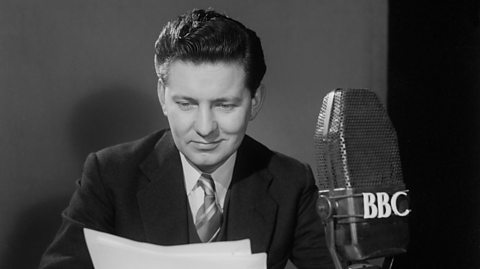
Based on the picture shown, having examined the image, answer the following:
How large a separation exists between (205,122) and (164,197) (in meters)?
0.22

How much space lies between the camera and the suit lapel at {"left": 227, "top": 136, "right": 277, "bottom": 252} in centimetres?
128

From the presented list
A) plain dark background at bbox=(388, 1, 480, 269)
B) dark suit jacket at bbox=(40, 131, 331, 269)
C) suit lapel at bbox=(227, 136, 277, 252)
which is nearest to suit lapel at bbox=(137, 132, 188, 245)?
dark suit jacket at bbox=(40, 131, 331, 269)

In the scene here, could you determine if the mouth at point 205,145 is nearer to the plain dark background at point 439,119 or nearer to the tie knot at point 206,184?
the tie knot at point 206,184

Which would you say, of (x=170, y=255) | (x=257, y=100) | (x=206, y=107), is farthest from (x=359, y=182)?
(x=257, y=100)

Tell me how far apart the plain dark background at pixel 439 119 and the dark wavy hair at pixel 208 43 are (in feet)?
1.14

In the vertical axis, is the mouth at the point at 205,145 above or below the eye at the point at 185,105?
below

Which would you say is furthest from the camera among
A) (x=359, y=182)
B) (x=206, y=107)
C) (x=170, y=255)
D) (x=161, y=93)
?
(x=161, y=93)

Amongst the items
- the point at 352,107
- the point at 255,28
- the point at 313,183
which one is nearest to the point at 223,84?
the point at 255,28

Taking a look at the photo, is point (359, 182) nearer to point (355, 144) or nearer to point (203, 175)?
point (355, 144)

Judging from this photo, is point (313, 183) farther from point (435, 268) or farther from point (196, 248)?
point (196, 248)

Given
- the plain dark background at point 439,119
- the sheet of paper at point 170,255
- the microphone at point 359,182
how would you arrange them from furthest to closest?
the plain dark background at point 439,119 → the sheet of paper at point 170,255 → the microphone at point 359,182

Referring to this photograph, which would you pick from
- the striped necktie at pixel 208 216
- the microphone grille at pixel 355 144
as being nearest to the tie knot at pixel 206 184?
the striped necktie at pixel 208 216

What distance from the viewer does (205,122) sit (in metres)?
1.13

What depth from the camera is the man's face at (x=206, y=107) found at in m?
1.13
